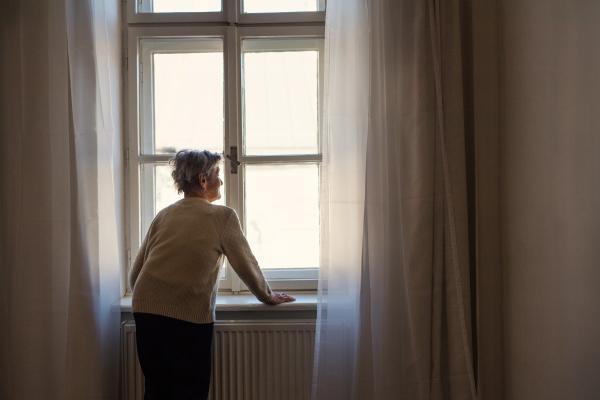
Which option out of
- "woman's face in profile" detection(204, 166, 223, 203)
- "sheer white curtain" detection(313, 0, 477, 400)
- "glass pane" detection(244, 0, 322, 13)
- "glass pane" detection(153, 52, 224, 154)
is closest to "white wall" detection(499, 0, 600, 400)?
"sheer white curtain" detection(313, 0, 477, 400)

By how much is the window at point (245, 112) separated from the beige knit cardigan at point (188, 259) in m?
0.41

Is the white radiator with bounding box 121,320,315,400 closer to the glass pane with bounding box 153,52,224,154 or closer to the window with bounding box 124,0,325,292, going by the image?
the window with bounding box 124,0,325,292

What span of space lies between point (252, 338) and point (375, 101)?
3.80 feet

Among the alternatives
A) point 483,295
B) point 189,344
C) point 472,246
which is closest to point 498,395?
point 483,295

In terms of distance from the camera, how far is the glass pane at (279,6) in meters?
2.25

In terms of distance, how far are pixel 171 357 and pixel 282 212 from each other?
2.91 ft

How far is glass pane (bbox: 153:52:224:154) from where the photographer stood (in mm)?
2275

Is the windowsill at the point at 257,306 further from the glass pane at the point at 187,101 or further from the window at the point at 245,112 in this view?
the glass pane at the point at 187,101

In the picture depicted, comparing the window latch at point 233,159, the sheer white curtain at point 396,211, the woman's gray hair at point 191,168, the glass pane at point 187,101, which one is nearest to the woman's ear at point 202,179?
the woman's gray hair at point 191,168

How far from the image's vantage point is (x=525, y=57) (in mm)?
1590

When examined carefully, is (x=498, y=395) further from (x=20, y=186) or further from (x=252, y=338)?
(x=20, y=186)

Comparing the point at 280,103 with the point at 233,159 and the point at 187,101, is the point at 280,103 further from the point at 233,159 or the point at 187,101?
the point at 187,101

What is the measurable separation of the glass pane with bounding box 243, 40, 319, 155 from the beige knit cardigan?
56 cm

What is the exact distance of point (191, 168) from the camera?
6.18 feet
